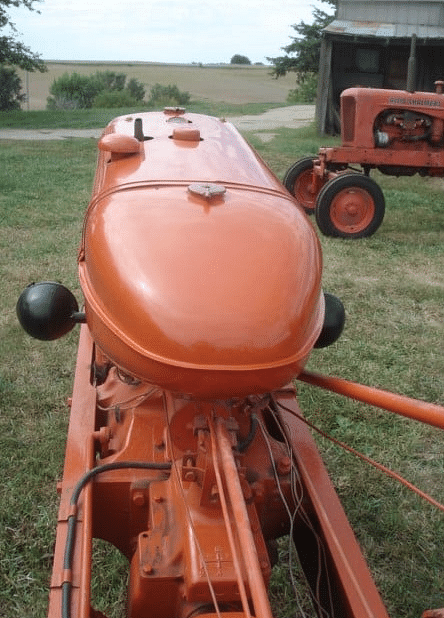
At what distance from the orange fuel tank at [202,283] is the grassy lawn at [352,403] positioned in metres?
1.17

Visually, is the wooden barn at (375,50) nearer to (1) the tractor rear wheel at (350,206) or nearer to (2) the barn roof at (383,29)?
(2) the barn roof at (383,29)

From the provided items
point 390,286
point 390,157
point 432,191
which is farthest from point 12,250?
point 432,191

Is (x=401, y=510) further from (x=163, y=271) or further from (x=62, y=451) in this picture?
(x=163, y=271)

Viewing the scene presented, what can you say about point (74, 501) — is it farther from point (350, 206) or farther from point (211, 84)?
point (211, 84)

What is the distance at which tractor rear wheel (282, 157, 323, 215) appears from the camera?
7.84 metres

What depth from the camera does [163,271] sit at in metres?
1.77

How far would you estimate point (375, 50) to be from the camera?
15516 millimetres

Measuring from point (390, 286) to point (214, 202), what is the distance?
397cm

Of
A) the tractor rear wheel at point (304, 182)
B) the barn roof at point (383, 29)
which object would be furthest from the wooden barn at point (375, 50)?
the tractor rear wheel at point (304, 182)

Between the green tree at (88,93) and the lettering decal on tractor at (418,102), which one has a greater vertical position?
the green tree at (88,93)

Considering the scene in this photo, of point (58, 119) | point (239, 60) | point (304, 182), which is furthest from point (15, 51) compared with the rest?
point (239, 60)

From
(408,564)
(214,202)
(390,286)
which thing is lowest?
(408,564)

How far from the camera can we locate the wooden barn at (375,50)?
14695mm

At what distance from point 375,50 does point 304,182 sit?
8.91 meters
